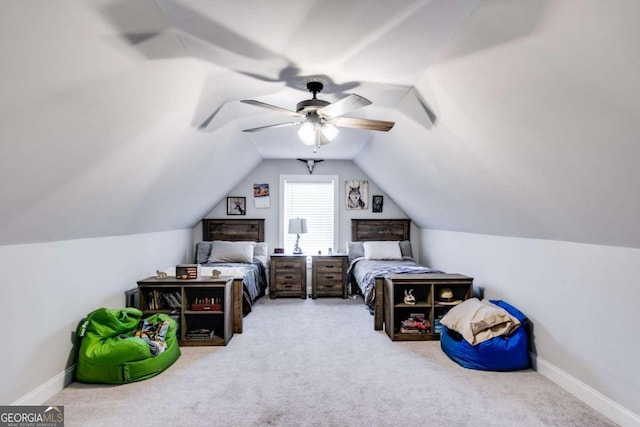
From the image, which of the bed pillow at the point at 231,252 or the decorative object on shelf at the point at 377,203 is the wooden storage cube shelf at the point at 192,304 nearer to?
the bed pillow at the point at 231,252

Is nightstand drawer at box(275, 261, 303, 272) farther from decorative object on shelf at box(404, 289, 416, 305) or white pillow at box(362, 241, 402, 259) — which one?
decorative object on shelf at box(404, 289, 416, 305)

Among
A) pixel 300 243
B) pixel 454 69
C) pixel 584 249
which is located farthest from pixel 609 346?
pixel 300 243

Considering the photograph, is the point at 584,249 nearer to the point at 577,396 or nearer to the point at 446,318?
the point at 577,396

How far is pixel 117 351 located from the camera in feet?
8.82

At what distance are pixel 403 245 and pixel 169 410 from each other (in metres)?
4.41

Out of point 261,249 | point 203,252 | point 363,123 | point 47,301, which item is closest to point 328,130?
point 363,123

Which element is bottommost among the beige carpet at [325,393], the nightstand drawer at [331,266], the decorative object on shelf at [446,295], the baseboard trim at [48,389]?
the beige carpet at [325,393]

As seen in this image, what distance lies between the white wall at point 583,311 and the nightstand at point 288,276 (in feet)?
9.50

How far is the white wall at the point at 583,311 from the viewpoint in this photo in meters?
2.21

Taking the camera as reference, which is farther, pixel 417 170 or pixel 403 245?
pixel 403 245

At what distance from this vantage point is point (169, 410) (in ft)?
7.70

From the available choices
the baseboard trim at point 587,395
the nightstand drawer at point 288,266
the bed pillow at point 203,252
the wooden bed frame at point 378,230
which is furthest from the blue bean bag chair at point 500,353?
the bed pillow at point 203,252

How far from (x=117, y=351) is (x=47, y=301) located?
61 cm

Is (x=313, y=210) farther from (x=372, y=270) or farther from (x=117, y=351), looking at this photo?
(x=117, y=351)
